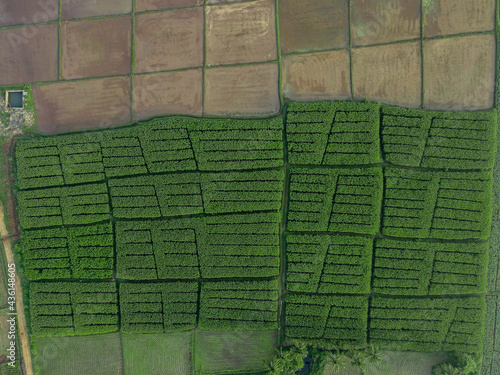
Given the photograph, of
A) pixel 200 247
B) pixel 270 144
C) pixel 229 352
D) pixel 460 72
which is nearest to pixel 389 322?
pixel 229 352

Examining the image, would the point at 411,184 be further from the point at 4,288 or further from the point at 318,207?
the point at 4,288

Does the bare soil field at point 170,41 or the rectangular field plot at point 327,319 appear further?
the bare soil field at point 170,41

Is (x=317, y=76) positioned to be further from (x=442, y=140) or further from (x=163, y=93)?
(x=163, y=93)

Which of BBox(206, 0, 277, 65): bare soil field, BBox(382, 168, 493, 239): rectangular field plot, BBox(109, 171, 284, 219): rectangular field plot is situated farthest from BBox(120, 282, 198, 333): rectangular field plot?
BBox(206, 0, 277, 65): bare soil field

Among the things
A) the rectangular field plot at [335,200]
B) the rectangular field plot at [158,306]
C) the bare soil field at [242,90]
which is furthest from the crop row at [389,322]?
the bare soil field at [242,90]

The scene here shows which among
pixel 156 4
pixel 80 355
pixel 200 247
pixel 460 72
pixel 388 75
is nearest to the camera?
pixel 200 247

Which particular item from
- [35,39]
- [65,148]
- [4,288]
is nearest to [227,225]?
[65,148]

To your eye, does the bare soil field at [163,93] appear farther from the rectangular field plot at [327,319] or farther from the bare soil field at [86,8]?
the rectangular field plot at [327,319]
